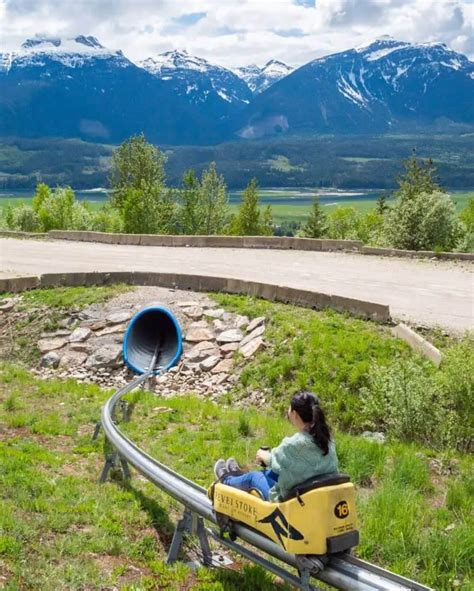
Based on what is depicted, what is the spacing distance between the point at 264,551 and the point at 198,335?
1250 cm

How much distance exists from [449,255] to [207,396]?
584 inches

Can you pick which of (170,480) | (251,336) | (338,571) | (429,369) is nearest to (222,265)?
(251,336)

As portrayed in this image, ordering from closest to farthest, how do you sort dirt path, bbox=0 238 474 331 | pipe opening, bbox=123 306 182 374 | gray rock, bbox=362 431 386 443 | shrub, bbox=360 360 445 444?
shrub, bbox=360 360 445 444
gray rock, bbox=362 431 386 443
pipe opening, bbox=123 306 182 374
dirt path, bbox=0 238 474 331

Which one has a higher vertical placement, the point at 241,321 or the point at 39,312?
the point at 241,321

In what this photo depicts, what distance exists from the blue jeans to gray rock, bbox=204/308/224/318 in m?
12.8

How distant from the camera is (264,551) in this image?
648 cm

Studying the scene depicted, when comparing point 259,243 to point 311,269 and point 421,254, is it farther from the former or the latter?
point 421,254

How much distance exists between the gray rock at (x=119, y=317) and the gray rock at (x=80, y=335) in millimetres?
702

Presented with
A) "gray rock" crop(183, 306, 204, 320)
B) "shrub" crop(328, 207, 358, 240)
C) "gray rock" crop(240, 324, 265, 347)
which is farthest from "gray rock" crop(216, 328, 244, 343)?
"shrub" crop(328, 207, 358, 240)

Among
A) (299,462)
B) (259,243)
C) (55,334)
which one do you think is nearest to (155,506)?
(299,462)

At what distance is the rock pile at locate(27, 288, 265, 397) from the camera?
56.9 feet

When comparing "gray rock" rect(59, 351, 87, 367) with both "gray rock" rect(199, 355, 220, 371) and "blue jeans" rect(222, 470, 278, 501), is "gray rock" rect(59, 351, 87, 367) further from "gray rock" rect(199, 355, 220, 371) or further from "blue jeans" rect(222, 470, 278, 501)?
"blue jeans" rect(222, 470, 278, 501)

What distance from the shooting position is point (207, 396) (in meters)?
16.5

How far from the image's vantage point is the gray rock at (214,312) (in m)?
19.6
